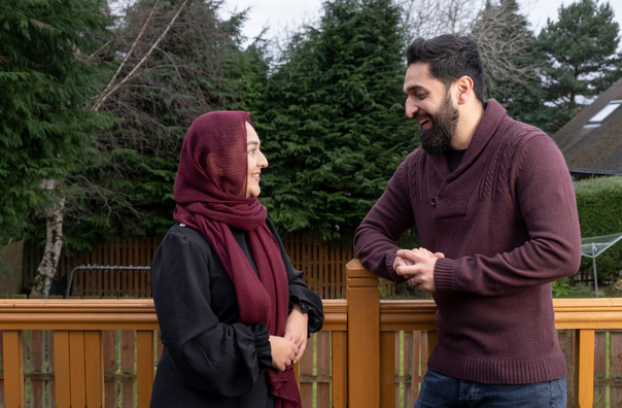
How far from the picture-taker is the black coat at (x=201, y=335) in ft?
4.82

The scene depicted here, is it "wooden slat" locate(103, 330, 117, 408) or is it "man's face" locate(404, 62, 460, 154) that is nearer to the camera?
"man's face" locate(404, 62, 460, 154)

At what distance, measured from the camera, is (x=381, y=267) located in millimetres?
1853

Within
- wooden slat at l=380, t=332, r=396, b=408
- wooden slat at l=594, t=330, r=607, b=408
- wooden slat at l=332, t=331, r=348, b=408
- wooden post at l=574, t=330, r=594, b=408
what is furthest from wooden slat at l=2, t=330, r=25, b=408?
wooden slat at l=594, t=330, r=607, b=408

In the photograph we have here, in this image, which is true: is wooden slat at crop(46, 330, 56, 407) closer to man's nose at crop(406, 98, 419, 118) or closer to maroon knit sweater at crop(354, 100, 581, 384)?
maroon knit sweater at crop(354, 100, 581, 384)

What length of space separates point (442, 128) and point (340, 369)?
0.98 meters

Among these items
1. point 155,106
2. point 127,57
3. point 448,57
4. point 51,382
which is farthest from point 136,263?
point 448,57

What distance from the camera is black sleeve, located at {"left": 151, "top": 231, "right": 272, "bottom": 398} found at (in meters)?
1.47

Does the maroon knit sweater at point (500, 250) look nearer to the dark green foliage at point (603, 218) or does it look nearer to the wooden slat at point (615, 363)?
the wooden slat at point (615, 363)

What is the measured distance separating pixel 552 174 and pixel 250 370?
107 centimetres

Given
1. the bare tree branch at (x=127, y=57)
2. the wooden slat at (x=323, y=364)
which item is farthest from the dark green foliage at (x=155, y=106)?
the wooden slat at (x=323, y=364)

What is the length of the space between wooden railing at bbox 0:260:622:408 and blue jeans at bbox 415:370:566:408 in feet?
0.94

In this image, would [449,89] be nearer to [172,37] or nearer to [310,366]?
[310,366]

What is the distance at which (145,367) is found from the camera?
2.01m

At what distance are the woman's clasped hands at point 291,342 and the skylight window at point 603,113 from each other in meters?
20.1
